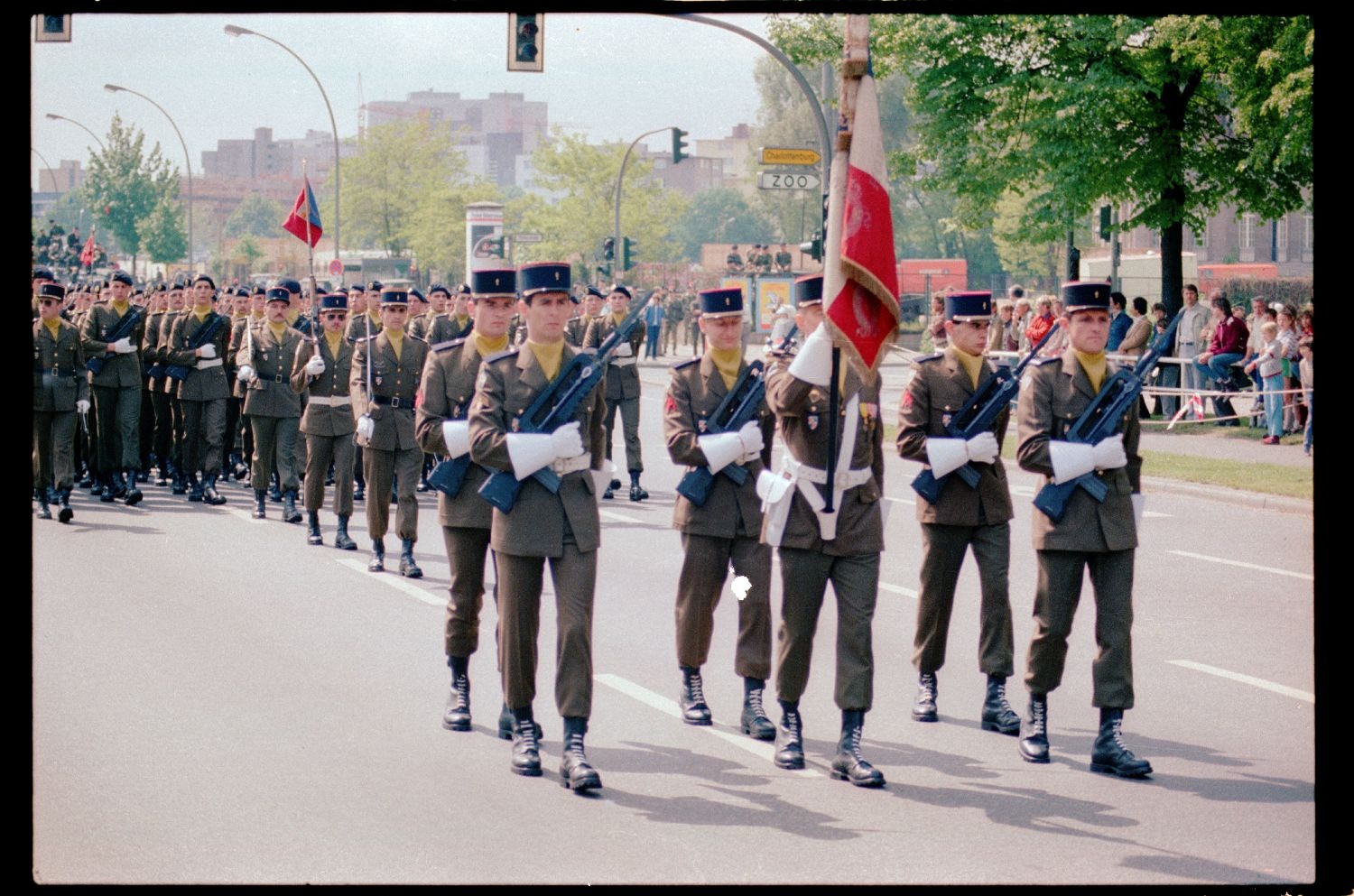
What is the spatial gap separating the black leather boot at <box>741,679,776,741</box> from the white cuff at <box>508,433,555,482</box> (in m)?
1.62

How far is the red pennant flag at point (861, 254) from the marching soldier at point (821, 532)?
171 mm

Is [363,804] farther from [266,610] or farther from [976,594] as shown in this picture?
[976,594]

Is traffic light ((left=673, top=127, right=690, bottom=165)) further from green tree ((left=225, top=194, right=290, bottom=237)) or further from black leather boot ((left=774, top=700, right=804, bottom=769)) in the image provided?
green tree ((left=225, top=194, right=290, bottom=237))

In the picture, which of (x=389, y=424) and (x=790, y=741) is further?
(x=389, y=424)

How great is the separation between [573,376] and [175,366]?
11.5m

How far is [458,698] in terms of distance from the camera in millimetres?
8438

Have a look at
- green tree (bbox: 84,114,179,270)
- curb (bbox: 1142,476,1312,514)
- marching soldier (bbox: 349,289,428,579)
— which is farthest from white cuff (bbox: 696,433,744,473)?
green tree (bbox: 84,114,179,270)

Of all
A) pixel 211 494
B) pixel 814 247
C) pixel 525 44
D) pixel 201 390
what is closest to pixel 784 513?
pixel 525 44

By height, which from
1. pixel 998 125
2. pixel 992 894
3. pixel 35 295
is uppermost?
pixel 998 125

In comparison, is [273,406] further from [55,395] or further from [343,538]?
[343,538]

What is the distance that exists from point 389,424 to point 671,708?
4631mm

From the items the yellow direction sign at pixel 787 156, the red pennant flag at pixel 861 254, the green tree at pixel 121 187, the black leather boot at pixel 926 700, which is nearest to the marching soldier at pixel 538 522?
the red pennant flag at pixel 861 254

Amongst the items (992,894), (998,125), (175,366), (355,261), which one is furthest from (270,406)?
(355,261)

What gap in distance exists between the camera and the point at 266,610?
11336 mm
